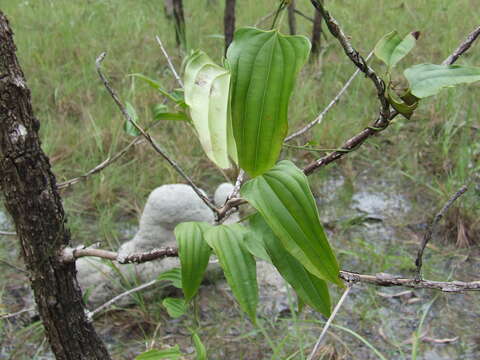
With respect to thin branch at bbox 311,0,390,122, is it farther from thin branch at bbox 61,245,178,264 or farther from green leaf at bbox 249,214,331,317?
thin branch at bbox 61,245,178,264

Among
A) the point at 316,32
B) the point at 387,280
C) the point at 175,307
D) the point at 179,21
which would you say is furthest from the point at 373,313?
the point at 179,21

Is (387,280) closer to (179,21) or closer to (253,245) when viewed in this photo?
(253,245)

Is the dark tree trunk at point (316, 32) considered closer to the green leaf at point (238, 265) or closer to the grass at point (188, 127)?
the grass at point (188, 127)

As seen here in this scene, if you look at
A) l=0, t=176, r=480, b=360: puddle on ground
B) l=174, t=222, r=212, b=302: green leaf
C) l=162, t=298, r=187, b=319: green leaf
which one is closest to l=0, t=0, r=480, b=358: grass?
l=0, t=176, r=480, b=360: puddle on ground

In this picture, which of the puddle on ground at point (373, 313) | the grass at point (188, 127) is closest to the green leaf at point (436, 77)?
the puddle on ground at point (373, 313)

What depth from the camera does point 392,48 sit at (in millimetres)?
412

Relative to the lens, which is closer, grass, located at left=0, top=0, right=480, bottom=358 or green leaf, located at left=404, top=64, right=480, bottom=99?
green leaf, located at left=404, top=64, right=480, bottom=99

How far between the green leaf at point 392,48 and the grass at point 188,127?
0.74m

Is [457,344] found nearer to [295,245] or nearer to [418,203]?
[418,203]

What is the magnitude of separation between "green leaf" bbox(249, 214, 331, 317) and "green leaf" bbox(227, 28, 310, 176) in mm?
99

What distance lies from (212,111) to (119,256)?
0.29 metres

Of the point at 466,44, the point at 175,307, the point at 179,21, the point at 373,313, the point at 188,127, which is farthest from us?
the point at 179,21

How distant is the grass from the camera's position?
127cm

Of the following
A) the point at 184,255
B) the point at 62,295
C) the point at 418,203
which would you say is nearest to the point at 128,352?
the point at 62,295
